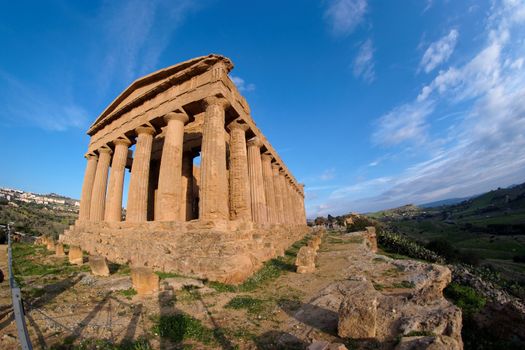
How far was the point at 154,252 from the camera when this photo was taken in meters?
11.6

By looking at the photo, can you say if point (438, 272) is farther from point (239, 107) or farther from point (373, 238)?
point (373, 238)

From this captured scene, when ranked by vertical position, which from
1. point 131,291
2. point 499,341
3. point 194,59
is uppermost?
point 194,59

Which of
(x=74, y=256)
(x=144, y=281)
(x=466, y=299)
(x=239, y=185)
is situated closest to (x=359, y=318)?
(x=144, y=281)

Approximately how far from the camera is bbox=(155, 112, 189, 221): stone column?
48.4 feet

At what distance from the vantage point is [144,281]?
803 centimetres

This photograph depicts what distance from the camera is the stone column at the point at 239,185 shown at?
15664 millimetres

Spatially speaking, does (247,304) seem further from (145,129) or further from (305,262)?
(145,129)

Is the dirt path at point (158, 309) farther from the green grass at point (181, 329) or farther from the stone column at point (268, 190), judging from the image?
the stone column at point (268, 190)

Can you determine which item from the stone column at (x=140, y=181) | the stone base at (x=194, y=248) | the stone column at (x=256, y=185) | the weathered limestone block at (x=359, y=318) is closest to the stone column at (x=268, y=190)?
→ the stone column at (x=256, y=185)

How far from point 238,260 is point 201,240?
212cm

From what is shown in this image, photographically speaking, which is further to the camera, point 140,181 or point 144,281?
point 140,181

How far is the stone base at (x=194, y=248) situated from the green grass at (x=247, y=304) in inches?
65.0

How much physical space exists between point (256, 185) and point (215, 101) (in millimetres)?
6734

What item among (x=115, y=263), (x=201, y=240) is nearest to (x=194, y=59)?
(x=201, y=240)
